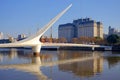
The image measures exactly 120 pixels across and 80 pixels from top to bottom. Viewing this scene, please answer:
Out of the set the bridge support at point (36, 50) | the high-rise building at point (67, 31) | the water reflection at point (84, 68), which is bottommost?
the water reflection at point (84, 68)

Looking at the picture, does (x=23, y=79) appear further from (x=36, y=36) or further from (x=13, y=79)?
(x=36, y=36)

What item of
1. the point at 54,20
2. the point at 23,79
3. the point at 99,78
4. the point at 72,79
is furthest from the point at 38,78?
the point at 54,20

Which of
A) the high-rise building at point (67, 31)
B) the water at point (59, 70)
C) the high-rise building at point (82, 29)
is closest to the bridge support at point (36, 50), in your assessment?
the water at point (59, 70)

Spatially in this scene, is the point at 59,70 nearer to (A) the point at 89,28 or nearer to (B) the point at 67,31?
(A) the point at 89,28

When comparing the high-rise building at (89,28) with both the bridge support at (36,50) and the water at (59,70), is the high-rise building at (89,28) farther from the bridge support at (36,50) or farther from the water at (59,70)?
the water at (59,70)

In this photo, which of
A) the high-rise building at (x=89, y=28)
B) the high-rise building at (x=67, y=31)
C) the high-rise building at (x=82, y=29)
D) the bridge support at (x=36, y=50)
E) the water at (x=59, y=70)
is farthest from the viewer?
the high-rise building at (x=67, y=31)

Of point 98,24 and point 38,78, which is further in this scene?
point 98,24

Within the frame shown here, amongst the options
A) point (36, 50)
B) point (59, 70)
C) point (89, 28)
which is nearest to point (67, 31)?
point (89, 28)

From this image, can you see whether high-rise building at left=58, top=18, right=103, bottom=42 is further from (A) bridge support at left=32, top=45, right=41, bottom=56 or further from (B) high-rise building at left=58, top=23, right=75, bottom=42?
(A) bridge support at left=32, top=45, right=41, bottom=56

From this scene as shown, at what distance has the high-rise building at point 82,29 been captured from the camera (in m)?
71.2

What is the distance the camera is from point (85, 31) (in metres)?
72.5

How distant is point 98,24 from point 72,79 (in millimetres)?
65305

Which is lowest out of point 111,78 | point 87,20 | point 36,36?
point 111,78

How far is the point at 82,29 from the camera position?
73812 millimetres
